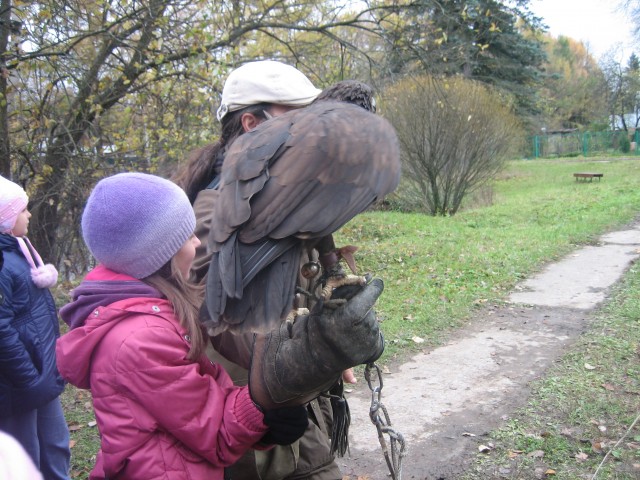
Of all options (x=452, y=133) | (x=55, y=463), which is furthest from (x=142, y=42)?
(x=452, y=133)

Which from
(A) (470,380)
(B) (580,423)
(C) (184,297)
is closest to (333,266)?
(C) (184,297)

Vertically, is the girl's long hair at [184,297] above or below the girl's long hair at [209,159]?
below

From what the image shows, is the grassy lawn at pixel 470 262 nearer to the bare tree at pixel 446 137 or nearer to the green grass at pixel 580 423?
the green grass at pixel 580 423

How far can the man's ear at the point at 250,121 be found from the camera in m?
2.13

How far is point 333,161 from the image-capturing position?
1939 mm

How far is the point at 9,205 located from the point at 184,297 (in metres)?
1.56

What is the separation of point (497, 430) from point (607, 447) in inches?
24.5

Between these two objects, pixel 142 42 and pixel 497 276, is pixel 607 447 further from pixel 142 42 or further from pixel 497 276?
pixel 142 42

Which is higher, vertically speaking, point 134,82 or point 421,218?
point 134,82

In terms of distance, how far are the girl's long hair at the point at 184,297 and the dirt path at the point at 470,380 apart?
1690mm

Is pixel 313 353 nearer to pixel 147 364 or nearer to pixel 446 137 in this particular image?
pixel 147 364

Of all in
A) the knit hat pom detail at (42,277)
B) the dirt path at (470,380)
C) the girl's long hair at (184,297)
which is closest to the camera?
the girl's long hair at (184,297)

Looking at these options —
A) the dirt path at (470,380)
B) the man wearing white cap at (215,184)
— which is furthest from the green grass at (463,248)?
the man wearing white cap at (215,184)

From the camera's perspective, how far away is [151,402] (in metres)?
1.55
